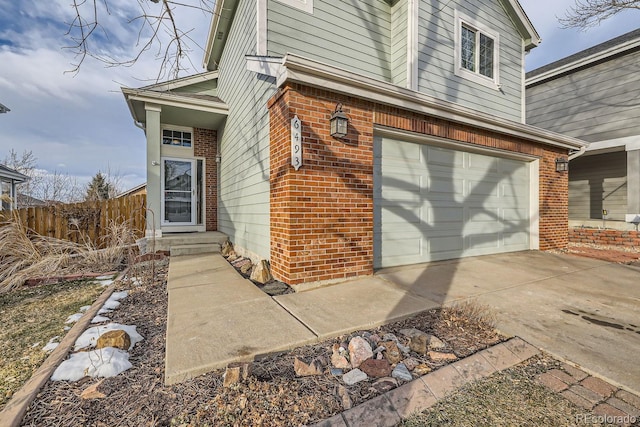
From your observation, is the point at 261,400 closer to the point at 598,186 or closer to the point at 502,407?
the point at 502,407

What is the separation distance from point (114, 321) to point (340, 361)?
7.37ft

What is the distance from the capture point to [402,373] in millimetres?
1760

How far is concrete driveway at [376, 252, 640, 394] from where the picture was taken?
6.65 feet

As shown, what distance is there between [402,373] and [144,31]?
3.56 meters

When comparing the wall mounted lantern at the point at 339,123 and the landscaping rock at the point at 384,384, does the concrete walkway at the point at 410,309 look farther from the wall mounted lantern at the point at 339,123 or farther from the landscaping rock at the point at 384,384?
the wall mounted lantern at the point at 339,123

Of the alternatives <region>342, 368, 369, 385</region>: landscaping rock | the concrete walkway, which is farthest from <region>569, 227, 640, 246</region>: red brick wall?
<region>342, 368, 369, 385</region>: landscaping rock

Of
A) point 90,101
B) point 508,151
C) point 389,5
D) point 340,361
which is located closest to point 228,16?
point 389,5

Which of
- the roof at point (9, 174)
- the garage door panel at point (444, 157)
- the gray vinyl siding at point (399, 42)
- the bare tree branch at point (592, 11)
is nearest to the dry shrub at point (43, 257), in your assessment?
the garage door panel at point (444, 157)

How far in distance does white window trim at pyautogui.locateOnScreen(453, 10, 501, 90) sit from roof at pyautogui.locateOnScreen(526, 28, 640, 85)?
3749 mm

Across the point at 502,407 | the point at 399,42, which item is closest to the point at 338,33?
the point at 399,42

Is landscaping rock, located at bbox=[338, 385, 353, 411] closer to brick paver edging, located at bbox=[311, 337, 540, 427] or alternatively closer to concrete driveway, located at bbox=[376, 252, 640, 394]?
brick paver edging, located at bbox=[311, 337, 540, 427]

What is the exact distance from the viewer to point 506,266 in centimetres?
471

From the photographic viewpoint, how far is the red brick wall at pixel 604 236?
22.0 ft

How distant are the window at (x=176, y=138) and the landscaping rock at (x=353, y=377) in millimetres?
7642
